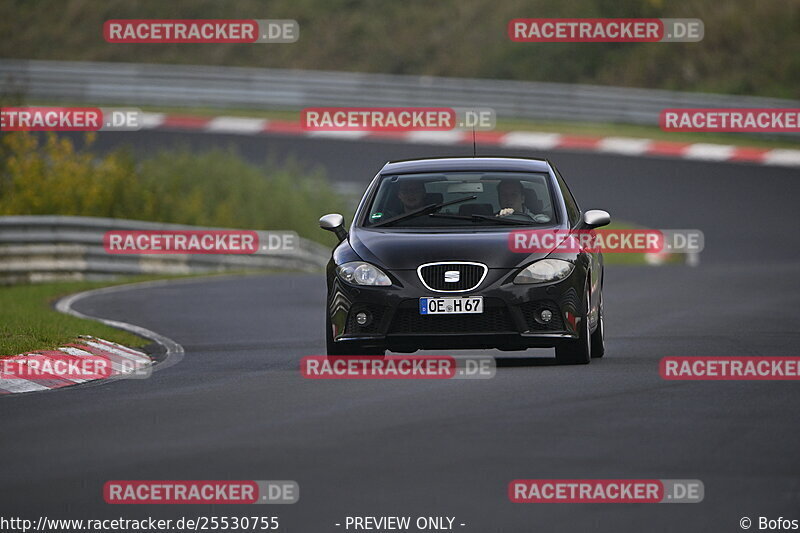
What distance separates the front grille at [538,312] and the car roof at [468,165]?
1776 millimetres

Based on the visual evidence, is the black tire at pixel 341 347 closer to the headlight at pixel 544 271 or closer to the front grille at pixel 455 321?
the front grille at pixel 455 321

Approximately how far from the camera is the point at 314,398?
11352mm

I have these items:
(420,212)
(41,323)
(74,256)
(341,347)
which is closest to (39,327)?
(41,323)

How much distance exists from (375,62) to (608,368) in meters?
42.8

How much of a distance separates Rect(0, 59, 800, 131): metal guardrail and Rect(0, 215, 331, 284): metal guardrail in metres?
15.2

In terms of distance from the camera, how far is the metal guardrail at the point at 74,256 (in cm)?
2502

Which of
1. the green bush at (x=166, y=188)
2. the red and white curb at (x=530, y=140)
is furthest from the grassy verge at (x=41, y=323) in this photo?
the red and white curb at (x=530, y=140)

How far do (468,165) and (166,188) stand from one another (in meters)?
18.4

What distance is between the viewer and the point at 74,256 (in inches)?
1021

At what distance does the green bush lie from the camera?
29.1 meters

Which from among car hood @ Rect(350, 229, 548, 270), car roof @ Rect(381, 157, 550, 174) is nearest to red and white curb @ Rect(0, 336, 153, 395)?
car hood @ Rect(350, 229, 548, 270)

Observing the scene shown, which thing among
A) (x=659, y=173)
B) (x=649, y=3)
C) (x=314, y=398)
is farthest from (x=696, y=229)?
(x=314, y=398)

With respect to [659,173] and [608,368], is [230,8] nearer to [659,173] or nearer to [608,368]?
[659,173]

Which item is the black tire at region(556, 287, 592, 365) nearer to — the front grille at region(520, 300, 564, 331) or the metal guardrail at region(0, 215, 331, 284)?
the front grille at region(520, 300, 564, 331)
